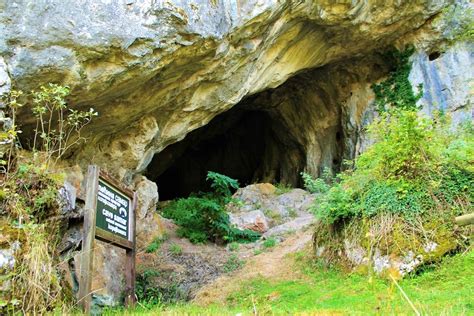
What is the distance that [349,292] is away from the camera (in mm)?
5414

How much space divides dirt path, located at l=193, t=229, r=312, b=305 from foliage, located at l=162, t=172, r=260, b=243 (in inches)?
44.0

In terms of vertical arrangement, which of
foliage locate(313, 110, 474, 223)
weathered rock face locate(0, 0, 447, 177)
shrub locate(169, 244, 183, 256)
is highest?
weathered rock face locate(0, 0, 447, 177)

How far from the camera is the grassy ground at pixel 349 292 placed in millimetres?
4379

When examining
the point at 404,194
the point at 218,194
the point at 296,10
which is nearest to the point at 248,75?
the point at 296,10

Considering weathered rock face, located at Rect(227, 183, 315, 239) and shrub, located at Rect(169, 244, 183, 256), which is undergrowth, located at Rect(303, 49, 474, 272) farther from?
shrub, located at Rect(169, 244, 183, 256)

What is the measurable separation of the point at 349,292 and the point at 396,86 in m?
8.07

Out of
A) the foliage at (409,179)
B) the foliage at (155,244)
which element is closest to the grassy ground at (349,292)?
the foliage at (409,179)

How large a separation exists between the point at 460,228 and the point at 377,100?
7.04 m

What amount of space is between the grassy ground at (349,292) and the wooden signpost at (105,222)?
506mm

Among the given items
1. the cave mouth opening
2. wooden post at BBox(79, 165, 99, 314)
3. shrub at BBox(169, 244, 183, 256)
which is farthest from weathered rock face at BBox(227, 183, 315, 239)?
wooden post at BBox(79, 165, 99, 314)

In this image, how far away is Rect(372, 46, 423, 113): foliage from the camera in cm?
1162

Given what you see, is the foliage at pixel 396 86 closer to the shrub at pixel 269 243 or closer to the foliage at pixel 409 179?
the shrub at pixel 269 243

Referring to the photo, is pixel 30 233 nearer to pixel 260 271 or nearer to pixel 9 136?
pixel 9 136

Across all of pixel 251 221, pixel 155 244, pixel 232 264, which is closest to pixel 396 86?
pixel 251 221
